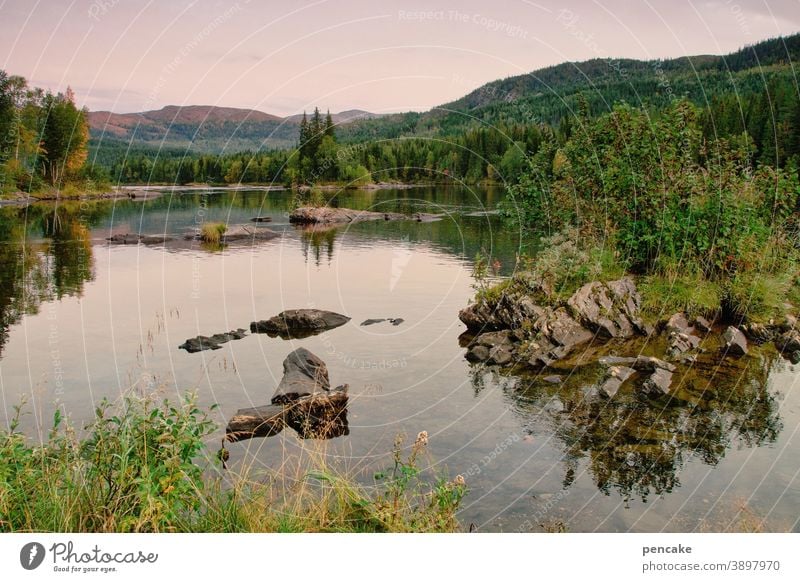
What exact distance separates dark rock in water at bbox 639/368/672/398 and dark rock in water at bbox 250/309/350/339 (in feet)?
28.1

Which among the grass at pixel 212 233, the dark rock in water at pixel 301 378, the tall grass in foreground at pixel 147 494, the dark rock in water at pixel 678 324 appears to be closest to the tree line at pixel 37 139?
the grass at pixel 212 233

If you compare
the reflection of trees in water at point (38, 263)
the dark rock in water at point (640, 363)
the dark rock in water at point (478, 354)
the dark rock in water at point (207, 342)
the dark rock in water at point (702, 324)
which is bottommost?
the dark rock in water at point (478, 354)

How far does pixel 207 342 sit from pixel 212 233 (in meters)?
22.7

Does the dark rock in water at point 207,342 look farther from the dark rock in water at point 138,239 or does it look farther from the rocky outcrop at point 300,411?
the dark rock in water at point 138,239

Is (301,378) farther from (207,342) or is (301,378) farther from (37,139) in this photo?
(37,139)

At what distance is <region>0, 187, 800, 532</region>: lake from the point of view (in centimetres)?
927

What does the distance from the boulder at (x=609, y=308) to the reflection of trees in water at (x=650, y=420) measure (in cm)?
243

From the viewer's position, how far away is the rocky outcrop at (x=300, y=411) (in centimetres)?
1133

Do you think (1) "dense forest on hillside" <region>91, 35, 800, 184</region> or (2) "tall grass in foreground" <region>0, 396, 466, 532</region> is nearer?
(2) "tall grass in foreground" <region>0, 396, 466, 532</region>

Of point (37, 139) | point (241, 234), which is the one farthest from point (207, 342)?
point (37, 139)

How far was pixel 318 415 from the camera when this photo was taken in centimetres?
1202

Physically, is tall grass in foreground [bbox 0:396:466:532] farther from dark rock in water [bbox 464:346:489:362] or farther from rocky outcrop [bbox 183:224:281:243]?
rocky outcrop [bbox 183:224:281:243]

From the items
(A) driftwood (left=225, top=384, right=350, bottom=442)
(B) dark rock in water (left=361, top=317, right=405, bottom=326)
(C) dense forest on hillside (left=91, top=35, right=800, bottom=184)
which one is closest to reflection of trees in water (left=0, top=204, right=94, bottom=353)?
(C) dense forest on hillside (left=91, top=35, right=800, bottom=184)
